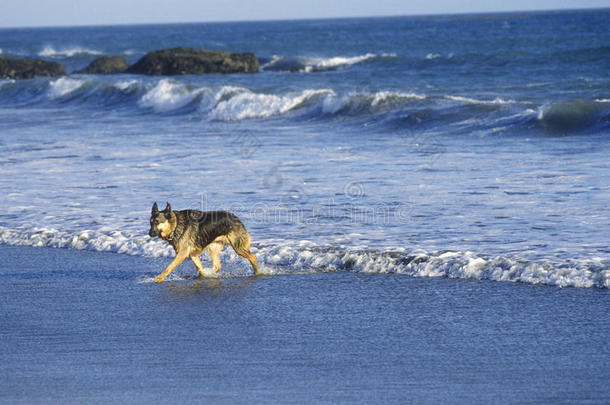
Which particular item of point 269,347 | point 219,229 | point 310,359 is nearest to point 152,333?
point 269,347

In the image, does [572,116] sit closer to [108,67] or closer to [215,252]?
[215,252]

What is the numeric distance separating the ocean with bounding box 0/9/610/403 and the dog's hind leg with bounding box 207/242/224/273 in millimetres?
160

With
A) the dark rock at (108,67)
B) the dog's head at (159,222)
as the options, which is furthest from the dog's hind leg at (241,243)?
the dark rock at (108,67)

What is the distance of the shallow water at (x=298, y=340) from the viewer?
17.4 feet

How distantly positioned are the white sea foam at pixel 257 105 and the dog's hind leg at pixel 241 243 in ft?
57.1

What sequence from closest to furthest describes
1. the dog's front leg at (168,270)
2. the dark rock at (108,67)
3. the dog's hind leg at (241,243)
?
the dog's front leg at (168,270), the dog's hind leg at (241,243), the dark rock at (108,67)

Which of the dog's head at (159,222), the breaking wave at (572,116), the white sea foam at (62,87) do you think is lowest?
the white sea foam at (62,87)

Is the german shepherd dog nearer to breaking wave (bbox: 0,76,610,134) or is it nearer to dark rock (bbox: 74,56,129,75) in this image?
breaking wave (bbox: 0,76,610,134)

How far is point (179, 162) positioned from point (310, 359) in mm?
10612

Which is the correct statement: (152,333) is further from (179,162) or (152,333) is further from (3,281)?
(179,162)

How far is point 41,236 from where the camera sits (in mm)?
10508

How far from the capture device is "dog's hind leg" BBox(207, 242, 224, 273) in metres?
8.71

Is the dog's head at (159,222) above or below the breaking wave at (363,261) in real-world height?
above

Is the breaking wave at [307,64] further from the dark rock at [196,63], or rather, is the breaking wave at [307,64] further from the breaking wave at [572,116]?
the breaking wave at [572,116]
